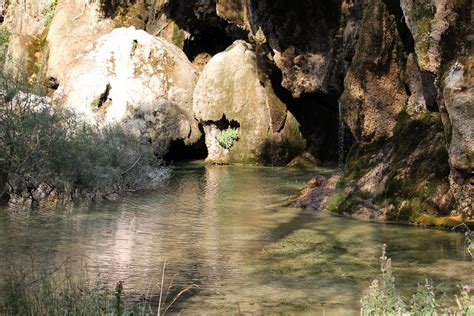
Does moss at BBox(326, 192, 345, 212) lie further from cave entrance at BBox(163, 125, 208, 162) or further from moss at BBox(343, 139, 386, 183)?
cave entrance at BBox(163, 125, 208, 162)

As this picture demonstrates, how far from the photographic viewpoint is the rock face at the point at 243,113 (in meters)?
26.4

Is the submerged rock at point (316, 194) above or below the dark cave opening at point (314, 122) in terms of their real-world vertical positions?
below

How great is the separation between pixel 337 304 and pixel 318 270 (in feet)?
5.65

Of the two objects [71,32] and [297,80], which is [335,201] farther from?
[71,32]

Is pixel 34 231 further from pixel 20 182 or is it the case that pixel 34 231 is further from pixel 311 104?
pixel 311 104

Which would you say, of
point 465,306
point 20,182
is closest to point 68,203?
point 20,182

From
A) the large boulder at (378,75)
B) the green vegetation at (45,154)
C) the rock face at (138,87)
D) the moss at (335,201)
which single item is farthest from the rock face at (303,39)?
the green vegetation at (45,154)

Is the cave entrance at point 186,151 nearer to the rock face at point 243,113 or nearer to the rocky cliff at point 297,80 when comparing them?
Result: the rocky cliff at point 297,80

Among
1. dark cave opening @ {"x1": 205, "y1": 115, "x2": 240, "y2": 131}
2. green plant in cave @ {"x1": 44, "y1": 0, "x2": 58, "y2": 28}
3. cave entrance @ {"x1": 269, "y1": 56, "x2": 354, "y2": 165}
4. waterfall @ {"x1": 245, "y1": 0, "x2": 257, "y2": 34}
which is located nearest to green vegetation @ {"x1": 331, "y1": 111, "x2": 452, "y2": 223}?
waterfall @ {"x1": 245, "y1": 0, "x2": 257, "y2": 34}

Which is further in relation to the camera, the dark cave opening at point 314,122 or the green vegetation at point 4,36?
the green vegetation at point 4,36

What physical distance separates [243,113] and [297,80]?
4.39 meters

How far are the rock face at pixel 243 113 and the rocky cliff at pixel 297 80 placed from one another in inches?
1.9

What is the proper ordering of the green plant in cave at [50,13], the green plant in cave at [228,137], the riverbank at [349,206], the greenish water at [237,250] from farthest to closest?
the green plant in cave at [50,13]
the green plant in cave at [228,137]
the riverbank at [349,206]
the greenish water at [237,250]

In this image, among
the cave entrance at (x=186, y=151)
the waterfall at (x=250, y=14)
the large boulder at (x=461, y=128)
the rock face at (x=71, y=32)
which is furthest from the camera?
the rock face at (x=71, y=32)
